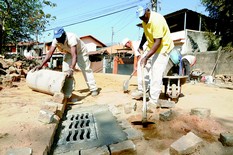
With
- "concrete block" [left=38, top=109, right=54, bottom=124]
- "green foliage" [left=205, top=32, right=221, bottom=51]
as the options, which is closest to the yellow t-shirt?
"concrete block" [left=38, top=109, right=54, bottom=124]

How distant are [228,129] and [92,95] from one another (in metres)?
2.83

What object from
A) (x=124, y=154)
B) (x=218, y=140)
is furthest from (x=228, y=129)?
(x=124, y=154)

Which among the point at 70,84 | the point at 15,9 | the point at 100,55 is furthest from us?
the point at 100,55

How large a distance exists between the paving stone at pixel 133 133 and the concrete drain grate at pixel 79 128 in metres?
0.39

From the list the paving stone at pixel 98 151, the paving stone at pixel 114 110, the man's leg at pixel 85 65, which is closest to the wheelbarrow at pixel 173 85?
the paving stone at pixel 114 110

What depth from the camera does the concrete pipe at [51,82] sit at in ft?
12.6

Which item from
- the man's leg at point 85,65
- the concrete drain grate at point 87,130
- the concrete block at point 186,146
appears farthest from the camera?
the man's leg at point 85,65

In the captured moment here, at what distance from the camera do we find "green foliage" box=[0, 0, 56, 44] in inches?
502

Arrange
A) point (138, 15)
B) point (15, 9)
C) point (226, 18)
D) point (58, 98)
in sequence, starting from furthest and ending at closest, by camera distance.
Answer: point (15, 9), point (226, 18), point (58, 98), point (138, 15)

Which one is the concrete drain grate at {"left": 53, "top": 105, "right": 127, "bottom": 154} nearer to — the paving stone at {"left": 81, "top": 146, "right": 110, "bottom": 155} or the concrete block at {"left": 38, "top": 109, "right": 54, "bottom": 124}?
the paving stone at {"left": 81, "top": 146, "right": 110, "bottom": 155}

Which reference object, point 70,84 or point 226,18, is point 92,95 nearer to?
point 70,84

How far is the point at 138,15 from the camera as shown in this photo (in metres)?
3.11

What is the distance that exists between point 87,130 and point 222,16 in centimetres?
1230

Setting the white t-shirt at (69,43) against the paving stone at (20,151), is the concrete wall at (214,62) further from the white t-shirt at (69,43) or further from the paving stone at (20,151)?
the paving stone at (20,151)
